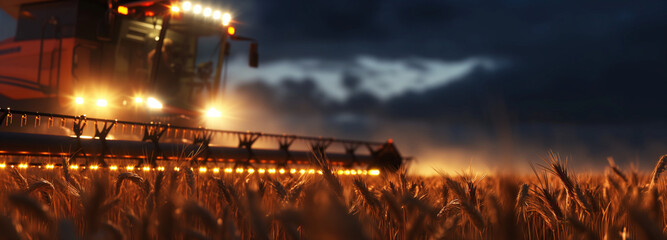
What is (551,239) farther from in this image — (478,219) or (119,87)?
(119,87)

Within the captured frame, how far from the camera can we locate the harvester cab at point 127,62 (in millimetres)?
8641

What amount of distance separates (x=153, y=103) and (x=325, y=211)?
8690mm

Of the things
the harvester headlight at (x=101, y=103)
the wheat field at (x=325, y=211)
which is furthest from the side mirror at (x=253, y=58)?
the wheat field at (x=325, y=211)

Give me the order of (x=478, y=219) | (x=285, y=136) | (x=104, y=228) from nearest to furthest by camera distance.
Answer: (x=104, y=228)
(x=478, y=219)
(x=285, y=136)

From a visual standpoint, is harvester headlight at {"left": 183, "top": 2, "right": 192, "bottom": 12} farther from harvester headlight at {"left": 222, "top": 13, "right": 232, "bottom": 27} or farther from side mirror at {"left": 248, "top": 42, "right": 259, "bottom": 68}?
side mirror at {"left": 248, "top": 42, "right": 259, "bottom": 68}

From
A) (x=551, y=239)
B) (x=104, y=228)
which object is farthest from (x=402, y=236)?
(x=104, y=228)

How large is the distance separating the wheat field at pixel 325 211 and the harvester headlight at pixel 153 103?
19.8ft

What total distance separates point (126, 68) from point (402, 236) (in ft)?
27.9

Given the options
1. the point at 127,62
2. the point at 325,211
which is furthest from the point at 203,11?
the point at 325,211

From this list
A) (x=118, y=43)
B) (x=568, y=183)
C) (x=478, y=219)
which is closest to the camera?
(x=478, y=219)

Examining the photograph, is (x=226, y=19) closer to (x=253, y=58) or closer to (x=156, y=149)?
(x=253, y=58)

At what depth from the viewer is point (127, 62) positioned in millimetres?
8898

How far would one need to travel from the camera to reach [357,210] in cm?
141

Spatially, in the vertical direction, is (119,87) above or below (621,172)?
above
